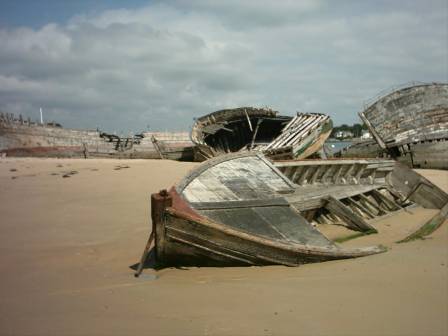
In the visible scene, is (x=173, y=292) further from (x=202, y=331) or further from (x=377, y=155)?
(x=377, y=155)

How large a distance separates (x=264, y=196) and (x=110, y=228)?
9.94ft

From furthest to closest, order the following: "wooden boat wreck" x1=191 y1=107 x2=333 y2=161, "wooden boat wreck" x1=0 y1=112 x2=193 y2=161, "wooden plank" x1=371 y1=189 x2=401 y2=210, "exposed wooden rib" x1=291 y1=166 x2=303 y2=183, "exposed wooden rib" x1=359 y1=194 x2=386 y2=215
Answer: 1. "wooden boat wreck" x1=0 y1=112 x2=193 y2=161
2. "wooden boat wreck" x1=191 y1=107 x2=333 y2=161
3. "wooden plank" x1=371 y1=189 x2=401 y2=210
4. "exposed wooden rib" x1=359 y1=194 x2=386 y2=215
5. "exposed wooden rib" x1=291 y1=166 x2=303 y2=183

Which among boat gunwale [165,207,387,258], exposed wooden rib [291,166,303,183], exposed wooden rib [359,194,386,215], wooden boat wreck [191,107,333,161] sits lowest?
exposed wooden rib [359,194,386,215]

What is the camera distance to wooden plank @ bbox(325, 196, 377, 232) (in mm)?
6961

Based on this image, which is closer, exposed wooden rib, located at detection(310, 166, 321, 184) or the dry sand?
the dry sand

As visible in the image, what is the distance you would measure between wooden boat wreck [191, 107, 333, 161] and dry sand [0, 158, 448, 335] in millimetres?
10382

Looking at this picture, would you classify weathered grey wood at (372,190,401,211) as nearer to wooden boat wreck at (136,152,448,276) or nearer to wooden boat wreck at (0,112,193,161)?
wooden boat wreck at (136,152,448,276)

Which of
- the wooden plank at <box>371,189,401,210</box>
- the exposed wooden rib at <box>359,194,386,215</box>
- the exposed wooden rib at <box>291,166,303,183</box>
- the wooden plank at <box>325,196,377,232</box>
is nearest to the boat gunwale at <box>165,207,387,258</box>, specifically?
the wooden plank at <box>325,196,377,232</box>

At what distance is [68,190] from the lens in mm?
11422

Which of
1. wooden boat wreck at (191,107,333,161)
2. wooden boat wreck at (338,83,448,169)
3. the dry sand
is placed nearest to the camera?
the dry sand

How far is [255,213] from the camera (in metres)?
5.46

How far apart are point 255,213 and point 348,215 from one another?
2332mm

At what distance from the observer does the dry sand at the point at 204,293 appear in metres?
3.25

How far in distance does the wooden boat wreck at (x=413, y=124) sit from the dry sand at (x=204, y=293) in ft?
51.2
